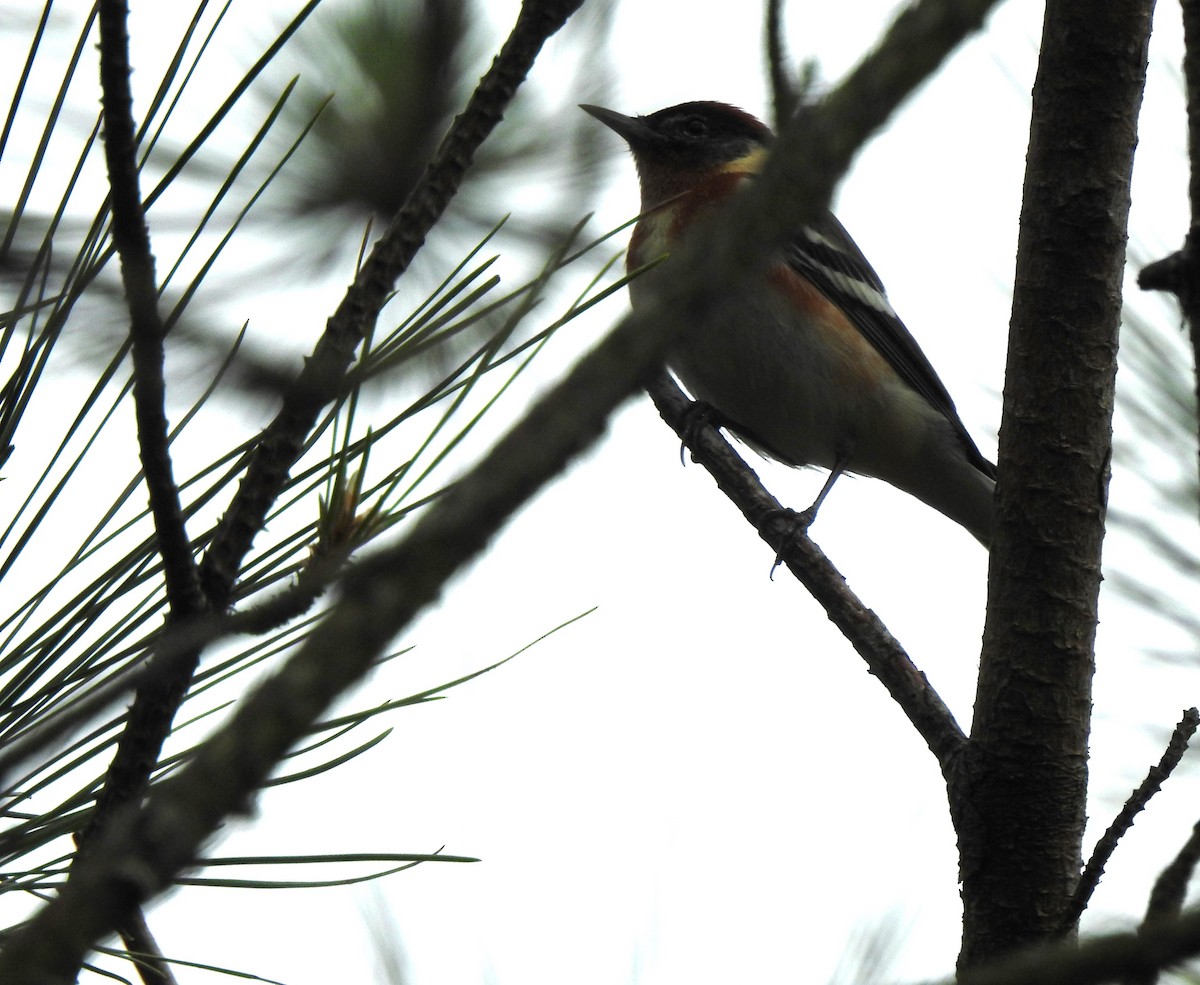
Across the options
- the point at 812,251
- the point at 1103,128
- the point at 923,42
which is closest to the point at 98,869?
the point at 923,42

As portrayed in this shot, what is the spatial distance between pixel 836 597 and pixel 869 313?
2.60 meters

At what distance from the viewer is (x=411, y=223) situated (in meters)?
1.49

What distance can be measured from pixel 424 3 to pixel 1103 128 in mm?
1777

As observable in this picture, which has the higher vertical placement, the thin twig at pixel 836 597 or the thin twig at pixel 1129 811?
the thin twig at pixel 836 597

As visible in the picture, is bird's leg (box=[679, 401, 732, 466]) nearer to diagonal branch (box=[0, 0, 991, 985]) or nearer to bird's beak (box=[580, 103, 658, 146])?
bird's beak (box=[580, 103, 658, 146])

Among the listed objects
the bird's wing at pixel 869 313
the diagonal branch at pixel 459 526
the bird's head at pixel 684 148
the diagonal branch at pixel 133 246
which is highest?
the bird's head at pixel 684 148

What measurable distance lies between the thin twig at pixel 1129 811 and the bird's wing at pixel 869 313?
3513 millimetres

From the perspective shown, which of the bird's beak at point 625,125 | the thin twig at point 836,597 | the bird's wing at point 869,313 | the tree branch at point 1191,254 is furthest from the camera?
the bird's wing at point 869,313

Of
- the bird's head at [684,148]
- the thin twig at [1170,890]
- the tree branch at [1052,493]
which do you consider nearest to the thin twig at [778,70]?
the thin twig at [1170,890]

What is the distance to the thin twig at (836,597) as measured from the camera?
265cm

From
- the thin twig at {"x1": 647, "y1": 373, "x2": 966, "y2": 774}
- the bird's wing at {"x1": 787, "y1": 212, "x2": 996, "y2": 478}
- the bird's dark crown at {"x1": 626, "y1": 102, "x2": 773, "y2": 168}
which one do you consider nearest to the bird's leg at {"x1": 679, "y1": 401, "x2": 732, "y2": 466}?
the thin twig at {"x1": 647, "y1": 373, "x2": 966, "y2": 774}

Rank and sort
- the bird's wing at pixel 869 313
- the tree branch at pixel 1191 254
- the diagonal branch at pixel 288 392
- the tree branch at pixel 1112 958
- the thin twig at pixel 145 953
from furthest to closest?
the bird's wing at pixel 869 313
the thin twig at pixel 145 953
the tree branch at pixel 1191 254
the diagonal branch at pixel 288 392
the tree branch at pixel 1112 958

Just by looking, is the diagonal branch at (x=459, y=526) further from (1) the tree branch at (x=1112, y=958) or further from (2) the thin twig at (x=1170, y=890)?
(2) the thin twig at (x=1170, y=890)

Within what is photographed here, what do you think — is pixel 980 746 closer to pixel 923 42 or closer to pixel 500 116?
pixel 500 116
